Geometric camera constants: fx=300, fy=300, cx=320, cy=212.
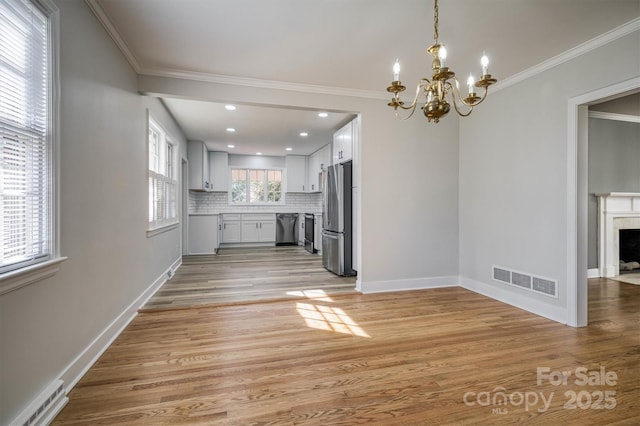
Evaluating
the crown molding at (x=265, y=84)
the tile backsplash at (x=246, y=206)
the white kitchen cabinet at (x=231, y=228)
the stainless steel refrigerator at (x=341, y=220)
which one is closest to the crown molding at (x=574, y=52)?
the crown molding at (x=265, y=84)

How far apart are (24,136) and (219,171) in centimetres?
634

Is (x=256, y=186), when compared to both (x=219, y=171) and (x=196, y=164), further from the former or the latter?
(x=196, y=164)

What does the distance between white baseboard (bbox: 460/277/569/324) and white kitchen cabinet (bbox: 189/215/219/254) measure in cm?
517

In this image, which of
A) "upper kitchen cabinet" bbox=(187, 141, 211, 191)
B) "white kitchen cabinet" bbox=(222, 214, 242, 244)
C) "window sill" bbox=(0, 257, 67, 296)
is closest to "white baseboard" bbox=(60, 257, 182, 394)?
"window sill" bbox=(0, 257, 67, 296)

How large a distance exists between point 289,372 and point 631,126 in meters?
6.28

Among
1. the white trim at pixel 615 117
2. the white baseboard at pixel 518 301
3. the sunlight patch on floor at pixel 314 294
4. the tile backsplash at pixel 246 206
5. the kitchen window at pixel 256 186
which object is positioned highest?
the white trim at pixel 615 117

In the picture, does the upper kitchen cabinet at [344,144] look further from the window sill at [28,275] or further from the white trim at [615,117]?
the window sill at [28,275]

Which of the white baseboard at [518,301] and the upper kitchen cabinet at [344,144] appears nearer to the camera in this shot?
the white baseboard at [518,301]

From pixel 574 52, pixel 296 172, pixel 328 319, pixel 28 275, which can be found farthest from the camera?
pixel 296 172

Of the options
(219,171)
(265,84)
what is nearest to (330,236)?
(265,84)

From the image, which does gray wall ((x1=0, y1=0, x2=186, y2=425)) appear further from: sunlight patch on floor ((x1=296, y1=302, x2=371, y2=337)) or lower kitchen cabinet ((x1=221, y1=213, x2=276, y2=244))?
lower kitchen cabinet ((x1=221, y1=213, x2=276, y2=244))

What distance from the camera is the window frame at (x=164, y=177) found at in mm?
3594

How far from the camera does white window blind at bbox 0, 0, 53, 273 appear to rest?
4.36 feet

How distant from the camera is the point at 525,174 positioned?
3.21 metres
